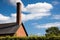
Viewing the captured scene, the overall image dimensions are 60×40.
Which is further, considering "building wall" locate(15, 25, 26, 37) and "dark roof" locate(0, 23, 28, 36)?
"building wall" locate(15, 25, 26, 37)

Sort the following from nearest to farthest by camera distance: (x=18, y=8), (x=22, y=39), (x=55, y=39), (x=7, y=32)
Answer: (x=55, y=39), (x=22, y=39), (x=7, y=32), (x=18, y=8)

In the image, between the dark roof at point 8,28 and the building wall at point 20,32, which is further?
the building wall at point 20,32

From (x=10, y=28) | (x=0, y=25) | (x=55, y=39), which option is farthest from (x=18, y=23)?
(x=55, y=39)

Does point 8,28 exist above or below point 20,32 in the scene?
above

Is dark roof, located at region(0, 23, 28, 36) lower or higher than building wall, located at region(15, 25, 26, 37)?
higher

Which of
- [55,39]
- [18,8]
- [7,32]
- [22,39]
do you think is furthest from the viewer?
[18,8]

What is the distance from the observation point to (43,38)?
91.2ft

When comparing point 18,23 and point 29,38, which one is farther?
point 18,23

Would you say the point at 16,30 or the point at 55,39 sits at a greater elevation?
the point at 55,39

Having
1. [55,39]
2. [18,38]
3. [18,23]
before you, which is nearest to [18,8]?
[18,23]

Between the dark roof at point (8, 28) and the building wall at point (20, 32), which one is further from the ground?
the dark roof at point (8, 28)

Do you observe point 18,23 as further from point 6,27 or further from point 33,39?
point 33,39

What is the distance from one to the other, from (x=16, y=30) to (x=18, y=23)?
2.73m

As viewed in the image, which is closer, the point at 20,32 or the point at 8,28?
the point at 20,32
